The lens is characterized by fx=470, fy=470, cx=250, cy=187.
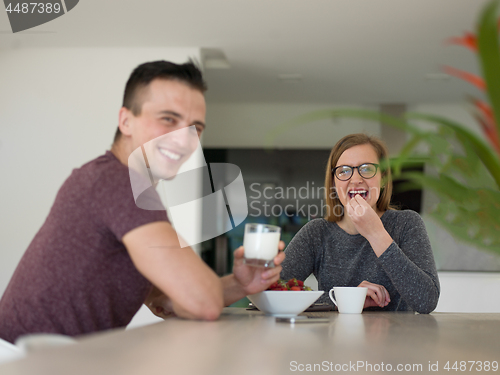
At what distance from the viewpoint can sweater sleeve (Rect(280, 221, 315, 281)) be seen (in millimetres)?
1587

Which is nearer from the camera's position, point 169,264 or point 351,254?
point 169,264

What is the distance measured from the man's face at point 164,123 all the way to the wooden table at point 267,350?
1.12 ft

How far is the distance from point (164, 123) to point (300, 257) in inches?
31.5

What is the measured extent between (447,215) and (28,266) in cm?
78

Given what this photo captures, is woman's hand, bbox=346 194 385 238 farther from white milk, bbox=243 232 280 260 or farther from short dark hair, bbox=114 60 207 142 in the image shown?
short dark hair, bbox=114 60 207 142

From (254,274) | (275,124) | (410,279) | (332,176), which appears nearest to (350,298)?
(410,279)

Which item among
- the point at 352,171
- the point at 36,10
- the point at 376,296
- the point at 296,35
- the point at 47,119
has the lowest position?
the point at 376,296

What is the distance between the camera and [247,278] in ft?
3.38

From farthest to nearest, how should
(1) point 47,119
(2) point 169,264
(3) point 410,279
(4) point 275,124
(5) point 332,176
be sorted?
(4) point 275,124
(1) point 47,119
(5) point 332,176
(3) point 410,279
(2) point 169,264

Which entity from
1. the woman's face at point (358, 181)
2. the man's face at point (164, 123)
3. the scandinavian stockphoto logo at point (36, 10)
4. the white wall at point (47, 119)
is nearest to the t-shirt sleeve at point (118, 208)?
the man's face at point (164, 123)

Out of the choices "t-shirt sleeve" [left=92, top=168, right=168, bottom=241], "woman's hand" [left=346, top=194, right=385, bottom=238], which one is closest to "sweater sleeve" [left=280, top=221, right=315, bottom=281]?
"woman's hand" [left=346, top=194, right=385, bottom=238]

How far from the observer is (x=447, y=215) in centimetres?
31

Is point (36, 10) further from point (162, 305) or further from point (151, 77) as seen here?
point (162, 305)

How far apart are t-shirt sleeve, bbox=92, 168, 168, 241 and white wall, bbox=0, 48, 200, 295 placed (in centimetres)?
294
